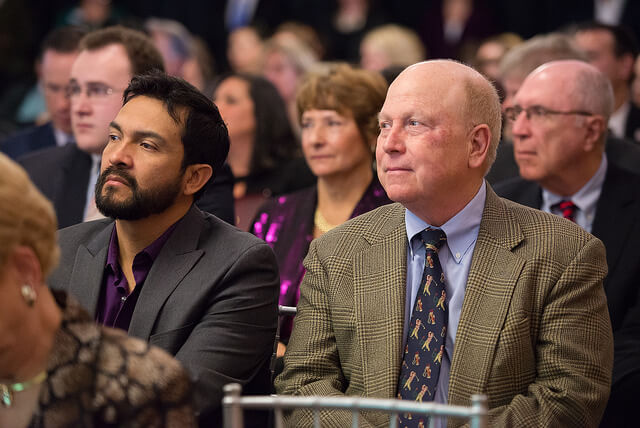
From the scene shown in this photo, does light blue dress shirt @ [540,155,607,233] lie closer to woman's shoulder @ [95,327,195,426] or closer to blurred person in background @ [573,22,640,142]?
blurred person in background @ [573,22,640,142]

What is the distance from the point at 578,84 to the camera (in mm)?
4062

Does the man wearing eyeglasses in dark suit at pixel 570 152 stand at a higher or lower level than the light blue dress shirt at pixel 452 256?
higher

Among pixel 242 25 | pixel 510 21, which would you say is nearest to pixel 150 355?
pixel 510 21

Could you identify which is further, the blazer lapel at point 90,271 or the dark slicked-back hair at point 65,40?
the dark slicked-back hair at point 65,40

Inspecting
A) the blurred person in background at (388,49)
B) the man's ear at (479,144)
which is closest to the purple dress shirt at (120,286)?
the man's ear at (479,144)

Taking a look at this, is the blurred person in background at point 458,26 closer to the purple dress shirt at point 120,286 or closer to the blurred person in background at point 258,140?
the blurred person in background at point 258,140

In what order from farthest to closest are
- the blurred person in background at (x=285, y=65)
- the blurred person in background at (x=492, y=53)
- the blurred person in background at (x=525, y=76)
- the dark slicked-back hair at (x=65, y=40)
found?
the blurred person in background at (x=285, y=65) < the blurred person in background at (x=492, y=53) < the dark slicked-back hair at (x=65, y=40) < the blurred person in background at (x=525, y=76)

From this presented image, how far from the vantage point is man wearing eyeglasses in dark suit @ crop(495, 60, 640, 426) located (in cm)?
391

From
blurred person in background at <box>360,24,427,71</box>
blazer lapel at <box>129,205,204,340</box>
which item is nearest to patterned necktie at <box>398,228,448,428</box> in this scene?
blazer lapel at <box>129,205,204,340</box>

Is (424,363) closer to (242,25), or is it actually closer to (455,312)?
(455,312)

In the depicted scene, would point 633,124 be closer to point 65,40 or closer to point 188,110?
point 65,40

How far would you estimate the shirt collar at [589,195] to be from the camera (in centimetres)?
398

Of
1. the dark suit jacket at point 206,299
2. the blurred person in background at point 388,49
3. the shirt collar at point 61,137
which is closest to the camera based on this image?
the dark suit jacket at point 206,299

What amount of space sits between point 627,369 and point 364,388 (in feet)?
4.20
